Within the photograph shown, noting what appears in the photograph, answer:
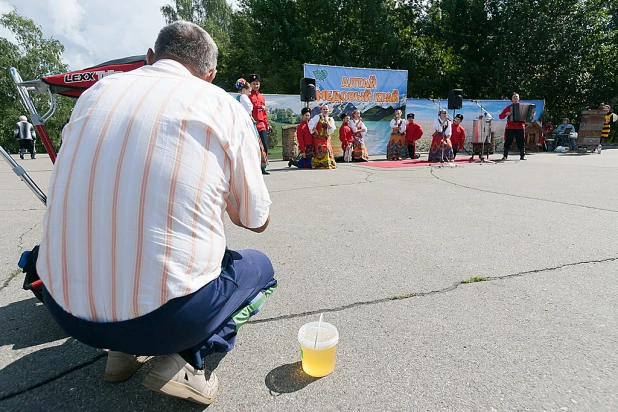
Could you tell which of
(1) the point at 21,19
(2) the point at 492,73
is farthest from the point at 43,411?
(1) the point at 21,19

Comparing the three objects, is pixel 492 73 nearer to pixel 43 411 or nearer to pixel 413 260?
pixel 413 260

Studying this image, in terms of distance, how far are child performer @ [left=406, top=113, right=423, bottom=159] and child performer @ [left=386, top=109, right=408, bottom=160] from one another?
0.90 ft

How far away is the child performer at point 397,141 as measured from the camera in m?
13.6

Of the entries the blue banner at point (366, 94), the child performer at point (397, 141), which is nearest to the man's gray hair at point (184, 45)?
the blue banner at point (366, 94)

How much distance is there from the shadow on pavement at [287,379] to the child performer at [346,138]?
38.0 feet

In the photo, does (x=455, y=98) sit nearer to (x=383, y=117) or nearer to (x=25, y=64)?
(x=383, y=117)

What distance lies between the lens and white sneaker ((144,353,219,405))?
4.50ft

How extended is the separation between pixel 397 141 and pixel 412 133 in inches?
25.4

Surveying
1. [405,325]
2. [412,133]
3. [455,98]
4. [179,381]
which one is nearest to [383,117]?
[412,133]

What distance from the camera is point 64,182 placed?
1.26 m

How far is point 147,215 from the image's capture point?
1223mm

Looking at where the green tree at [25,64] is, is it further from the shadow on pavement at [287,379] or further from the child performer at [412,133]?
the shadow on pavement at [287,379]

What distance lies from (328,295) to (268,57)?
83.7 feet

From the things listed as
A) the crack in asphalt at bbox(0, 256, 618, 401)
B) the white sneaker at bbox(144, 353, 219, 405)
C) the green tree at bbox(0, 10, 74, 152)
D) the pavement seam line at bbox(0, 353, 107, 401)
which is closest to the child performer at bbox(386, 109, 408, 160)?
the crack in asphalt at bbox(0, 256, 618, 401)
